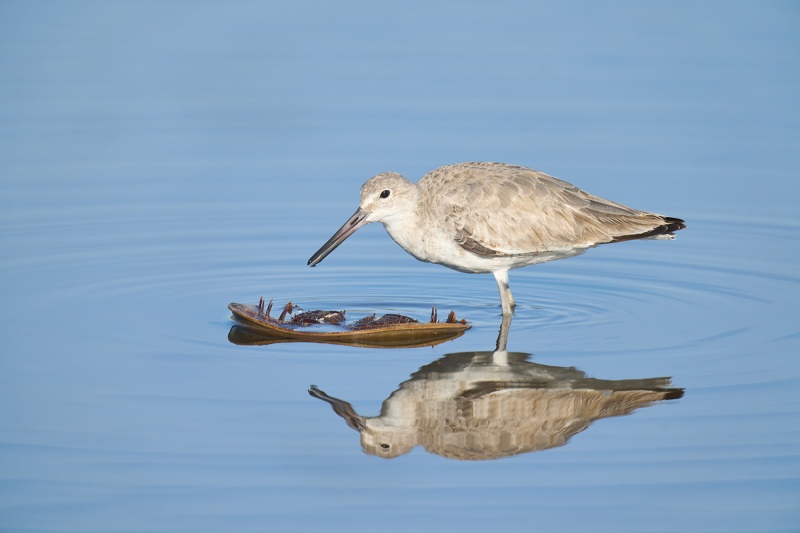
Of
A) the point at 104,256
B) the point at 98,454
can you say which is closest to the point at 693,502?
the point at 98,454

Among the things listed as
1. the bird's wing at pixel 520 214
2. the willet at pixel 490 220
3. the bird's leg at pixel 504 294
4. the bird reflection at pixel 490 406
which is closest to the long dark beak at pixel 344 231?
the willet at pixel 490 220

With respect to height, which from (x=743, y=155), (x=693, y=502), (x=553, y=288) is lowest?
(x=693, y=502)

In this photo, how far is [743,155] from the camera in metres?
16.0

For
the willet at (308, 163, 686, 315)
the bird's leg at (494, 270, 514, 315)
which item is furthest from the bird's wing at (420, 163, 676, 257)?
the bird's leg at (494, 270, 514, 315)

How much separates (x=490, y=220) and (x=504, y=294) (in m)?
0.70

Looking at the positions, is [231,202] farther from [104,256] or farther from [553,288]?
[553,288]

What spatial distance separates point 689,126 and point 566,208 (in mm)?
5518

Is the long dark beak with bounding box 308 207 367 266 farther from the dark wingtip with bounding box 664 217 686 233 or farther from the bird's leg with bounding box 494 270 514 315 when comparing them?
the dark wingtip with bounding box 664 217 686 233

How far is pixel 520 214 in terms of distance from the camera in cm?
1191

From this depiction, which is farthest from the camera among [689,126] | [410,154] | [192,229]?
[689,126]

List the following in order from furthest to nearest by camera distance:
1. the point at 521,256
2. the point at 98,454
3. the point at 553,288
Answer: the point at 553,288 → the point at 521,256 → the point at 98,454

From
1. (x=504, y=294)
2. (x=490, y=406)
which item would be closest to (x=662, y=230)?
(x=504, y=294)

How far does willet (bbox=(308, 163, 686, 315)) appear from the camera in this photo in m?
11.7

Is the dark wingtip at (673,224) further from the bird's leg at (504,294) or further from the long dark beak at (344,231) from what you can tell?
the long dark beak at (344,231)
